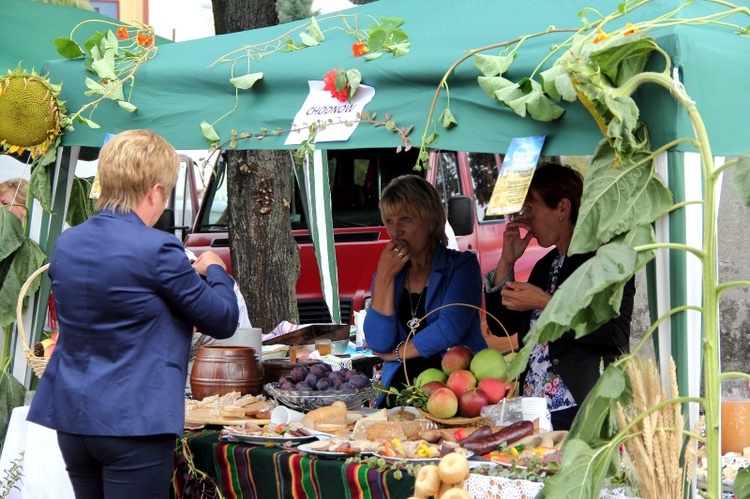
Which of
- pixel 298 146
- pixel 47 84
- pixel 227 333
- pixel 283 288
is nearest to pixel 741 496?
pixel 227 333

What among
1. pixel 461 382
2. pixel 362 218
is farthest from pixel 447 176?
pixel 461 382

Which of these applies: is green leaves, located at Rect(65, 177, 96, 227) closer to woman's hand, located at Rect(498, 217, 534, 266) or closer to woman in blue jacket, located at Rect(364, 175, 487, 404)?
woman in blue jacket, located at Rect(364, 175, 487, 404)

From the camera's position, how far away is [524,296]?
3846mm

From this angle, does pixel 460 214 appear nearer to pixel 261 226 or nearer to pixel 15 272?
pixel 261 226

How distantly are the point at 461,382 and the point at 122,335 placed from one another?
51.3 inches

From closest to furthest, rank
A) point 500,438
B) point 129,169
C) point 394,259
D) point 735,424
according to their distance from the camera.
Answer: point 129,169, point 500,438, point 735,424, point 394,259

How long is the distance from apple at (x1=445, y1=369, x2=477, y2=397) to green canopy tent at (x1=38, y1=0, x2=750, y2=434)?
0.84m

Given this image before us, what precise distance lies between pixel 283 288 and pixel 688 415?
422cm

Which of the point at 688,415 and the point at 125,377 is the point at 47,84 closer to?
the point at 125,377

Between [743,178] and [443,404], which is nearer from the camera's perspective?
[743,178]

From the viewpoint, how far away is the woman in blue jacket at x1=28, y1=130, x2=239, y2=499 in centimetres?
282

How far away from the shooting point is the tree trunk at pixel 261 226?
662 cm

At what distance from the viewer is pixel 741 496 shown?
2.73 metres

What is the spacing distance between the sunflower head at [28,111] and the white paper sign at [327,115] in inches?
48.7
